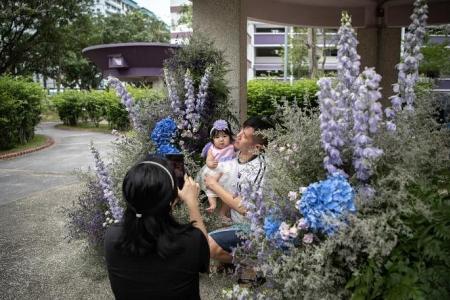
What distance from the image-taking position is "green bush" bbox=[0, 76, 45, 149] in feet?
42.2

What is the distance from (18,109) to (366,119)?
13590mm

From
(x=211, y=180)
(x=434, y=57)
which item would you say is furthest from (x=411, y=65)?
(x=434, y=57)

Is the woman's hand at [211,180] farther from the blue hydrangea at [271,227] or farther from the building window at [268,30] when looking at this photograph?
the building window at [268,30]

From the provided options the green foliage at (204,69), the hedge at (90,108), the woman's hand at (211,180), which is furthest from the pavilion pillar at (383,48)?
the hedge at (90,108)

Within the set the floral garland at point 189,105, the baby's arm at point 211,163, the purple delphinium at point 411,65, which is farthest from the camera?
the floral garland at point 189,105

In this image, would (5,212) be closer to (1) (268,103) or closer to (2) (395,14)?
(2) (395,14)

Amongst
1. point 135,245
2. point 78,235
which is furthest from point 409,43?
point 78,235

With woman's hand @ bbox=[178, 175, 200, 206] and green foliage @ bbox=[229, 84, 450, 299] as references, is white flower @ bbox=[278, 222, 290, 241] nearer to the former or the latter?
green foliage @ bbox=[229, 84, 450, 299]

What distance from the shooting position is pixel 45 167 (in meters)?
10.3

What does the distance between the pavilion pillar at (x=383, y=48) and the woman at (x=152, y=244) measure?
8.92 metres

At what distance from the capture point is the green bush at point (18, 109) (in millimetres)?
12855

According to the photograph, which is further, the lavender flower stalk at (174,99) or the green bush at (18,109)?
the green bush at (18,109)

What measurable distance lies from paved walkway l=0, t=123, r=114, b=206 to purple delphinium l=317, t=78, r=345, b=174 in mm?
5154

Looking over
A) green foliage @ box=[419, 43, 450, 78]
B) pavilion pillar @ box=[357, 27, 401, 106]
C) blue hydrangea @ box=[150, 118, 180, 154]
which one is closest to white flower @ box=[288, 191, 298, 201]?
blue hydrangea @ box=[150, 118, 180, 154]
